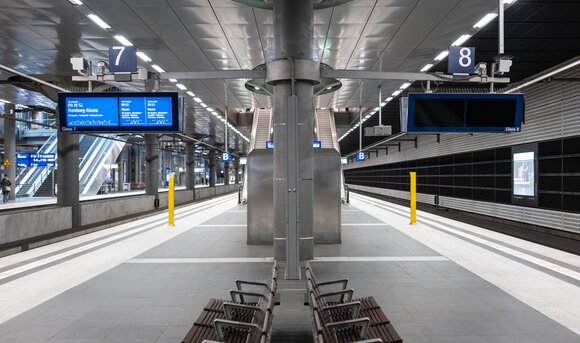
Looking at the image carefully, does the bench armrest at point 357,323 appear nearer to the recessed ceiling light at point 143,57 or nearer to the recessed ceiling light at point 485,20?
the recessed ceiling light at point 485,20

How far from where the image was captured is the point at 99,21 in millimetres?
8445

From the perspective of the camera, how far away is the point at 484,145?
1622 centimetres

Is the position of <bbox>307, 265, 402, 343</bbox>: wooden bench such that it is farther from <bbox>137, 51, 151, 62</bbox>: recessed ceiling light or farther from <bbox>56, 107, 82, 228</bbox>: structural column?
<bbox>56, 107, 82, 228</bbox>: structural column

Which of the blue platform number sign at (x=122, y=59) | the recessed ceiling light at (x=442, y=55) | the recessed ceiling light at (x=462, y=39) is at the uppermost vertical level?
the recessed ceiling light at (x=442, y=55)

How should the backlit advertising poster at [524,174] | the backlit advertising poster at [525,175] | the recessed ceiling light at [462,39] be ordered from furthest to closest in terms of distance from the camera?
1. the backlit advertising poster at [524,174]
2. the backlit advertising poster at [525,175]
3. the recessed ceiling light at [462,39]

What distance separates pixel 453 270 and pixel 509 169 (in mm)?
8536

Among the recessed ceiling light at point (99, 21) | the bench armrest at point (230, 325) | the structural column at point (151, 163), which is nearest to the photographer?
the bench armrest at point (230, 325)

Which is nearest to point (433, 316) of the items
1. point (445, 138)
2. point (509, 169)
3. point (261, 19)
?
point (261, 19)

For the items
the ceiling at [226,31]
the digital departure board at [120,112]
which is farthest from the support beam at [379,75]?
the digital departure board at [120,112]

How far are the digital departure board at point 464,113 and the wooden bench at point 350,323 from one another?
4496 millimetres

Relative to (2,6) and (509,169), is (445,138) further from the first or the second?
(2,6)

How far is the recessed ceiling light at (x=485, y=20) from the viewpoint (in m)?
8.01

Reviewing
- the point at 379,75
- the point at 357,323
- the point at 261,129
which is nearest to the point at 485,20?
the point at 379,75

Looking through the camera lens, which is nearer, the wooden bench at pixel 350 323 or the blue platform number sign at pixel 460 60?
the wooden bench at pixel 350 323
